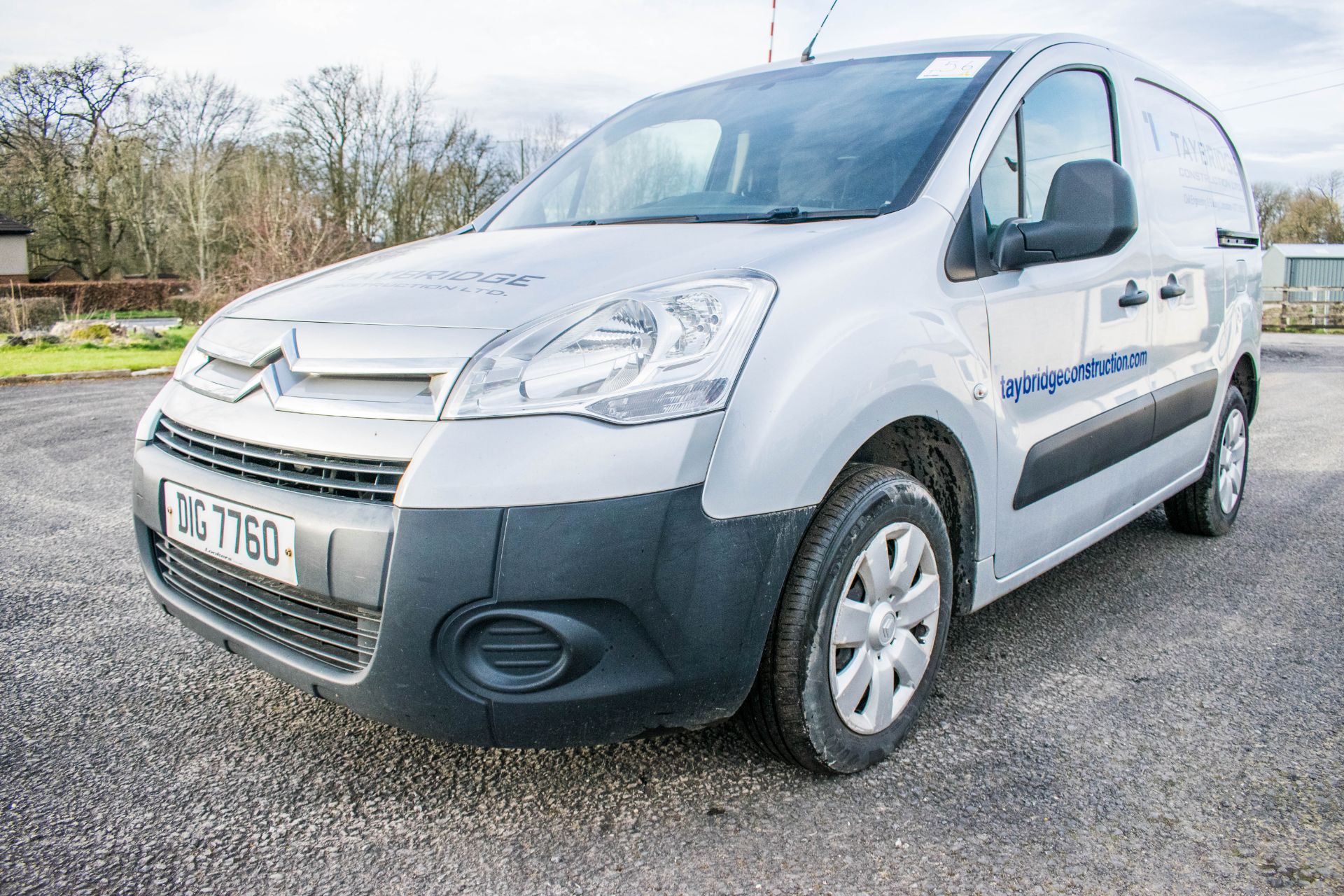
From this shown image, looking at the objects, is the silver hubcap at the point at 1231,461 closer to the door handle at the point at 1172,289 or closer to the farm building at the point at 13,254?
the door handle at the point at 1172,289

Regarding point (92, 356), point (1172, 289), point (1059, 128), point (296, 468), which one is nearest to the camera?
point (296, 468)

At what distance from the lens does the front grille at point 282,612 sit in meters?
1.83

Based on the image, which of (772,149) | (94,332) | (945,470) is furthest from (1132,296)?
(94,332)

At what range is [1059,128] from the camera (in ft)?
9.15

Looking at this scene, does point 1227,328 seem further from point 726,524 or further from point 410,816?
point 410,816

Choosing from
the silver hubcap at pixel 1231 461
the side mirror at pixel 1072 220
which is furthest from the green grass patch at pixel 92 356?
the side mirror at pixel 1072 220

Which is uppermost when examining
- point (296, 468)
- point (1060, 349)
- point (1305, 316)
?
point (1060, 349)

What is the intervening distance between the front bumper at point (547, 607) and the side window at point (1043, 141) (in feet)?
3.80

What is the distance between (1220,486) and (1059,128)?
2077mm

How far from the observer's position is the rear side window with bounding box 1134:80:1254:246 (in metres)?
3.25

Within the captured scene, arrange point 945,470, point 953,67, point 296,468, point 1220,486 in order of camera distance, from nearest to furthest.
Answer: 1. point 296,468
2. point 945,470
3. point 953,67
4. point 1220,486

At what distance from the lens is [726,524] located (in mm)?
1766

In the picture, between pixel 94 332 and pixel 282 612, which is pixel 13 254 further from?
pixel 282 612

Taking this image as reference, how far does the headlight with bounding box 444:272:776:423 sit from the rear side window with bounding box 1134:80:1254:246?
1.98 m
